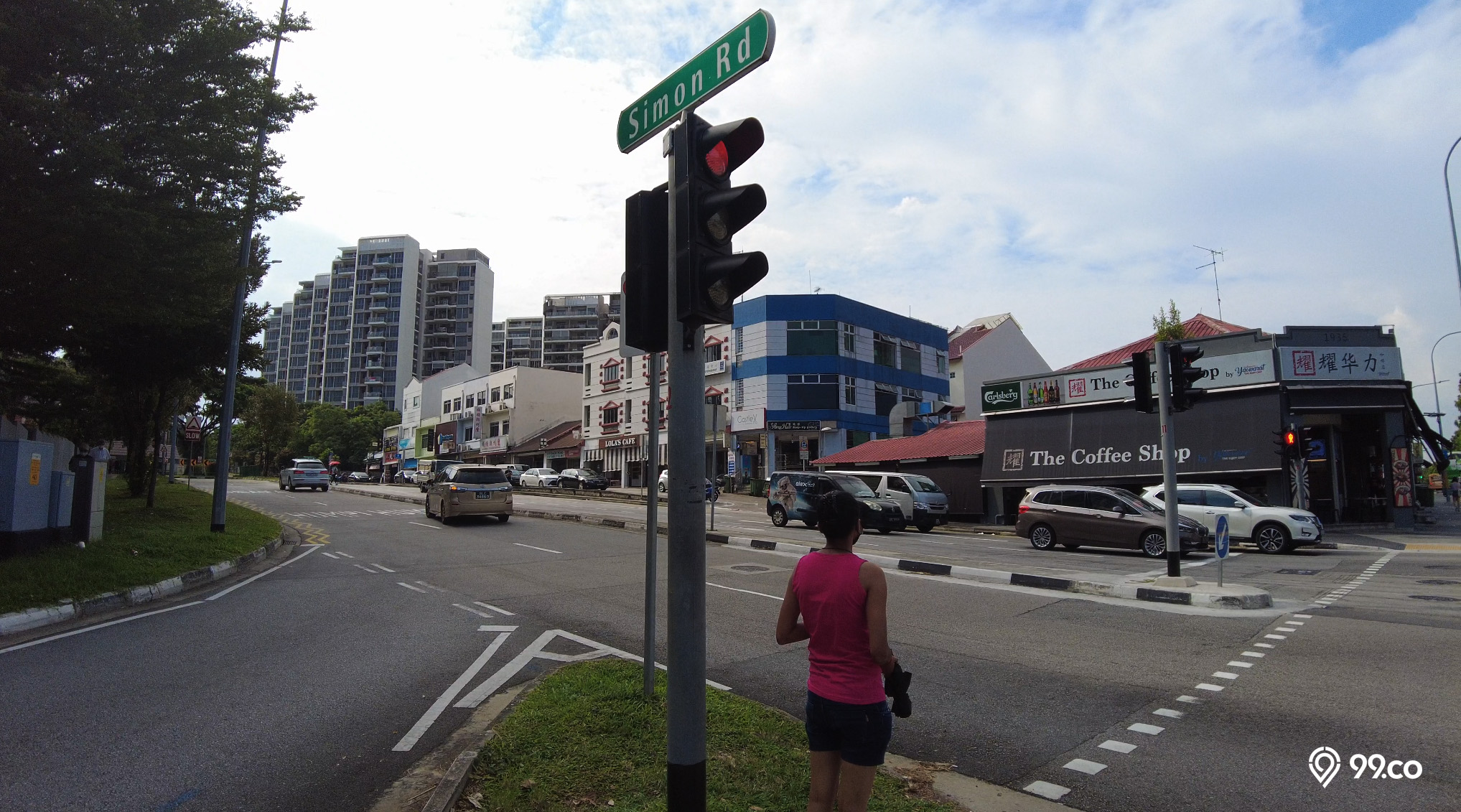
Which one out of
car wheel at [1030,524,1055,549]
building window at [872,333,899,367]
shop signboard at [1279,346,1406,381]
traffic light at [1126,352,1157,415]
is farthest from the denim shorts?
building window at [872,333,899,367]

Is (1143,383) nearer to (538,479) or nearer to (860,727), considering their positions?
(860,727)

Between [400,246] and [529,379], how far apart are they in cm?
5502

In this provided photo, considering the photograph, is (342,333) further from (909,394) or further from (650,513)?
(650,513)

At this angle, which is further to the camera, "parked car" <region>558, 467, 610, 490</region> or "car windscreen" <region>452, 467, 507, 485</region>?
"parked car" <region>558, 467, 610, 490</region>

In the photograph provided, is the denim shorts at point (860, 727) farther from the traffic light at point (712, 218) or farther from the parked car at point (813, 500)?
the parked car at point (813, 500)

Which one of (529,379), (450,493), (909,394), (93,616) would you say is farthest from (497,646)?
(529,379)

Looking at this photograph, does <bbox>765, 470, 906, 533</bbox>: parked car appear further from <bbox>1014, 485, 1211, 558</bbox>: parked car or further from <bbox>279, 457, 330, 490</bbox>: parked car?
<bbox>279, 457, 330, 490</bbox>: parked car

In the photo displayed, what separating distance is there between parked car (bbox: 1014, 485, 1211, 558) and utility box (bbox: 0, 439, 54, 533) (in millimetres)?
19251

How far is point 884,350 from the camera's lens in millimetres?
47750

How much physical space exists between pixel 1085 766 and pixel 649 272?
3984 millimetres

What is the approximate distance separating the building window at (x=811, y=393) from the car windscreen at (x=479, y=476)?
22690 millimetres

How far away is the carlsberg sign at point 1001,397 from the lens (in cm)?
2933

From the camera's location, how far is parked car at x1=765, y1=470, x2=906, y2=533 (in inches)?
926

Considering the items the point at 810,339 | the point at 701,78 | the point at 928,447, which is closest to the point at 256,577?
the point at 701,78
